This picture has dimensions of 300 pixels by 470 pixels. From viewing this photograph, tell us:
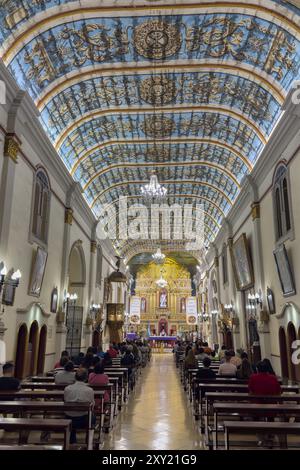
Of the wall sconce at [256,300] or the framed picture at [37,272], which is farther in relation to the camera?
the wall sconce at [256,300]

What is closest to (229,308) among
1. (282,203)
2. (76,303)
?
(76,303)

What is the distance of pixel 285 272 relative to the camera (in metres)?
9.65

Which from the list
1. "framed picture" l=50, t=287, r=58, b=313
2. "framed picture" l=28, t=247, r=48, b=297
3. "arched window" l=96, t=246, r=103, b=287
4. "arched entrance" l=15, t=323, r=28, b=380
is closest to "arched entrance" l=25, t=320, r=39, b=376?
"arched entrance" l=15, t=323, r=28, b=380

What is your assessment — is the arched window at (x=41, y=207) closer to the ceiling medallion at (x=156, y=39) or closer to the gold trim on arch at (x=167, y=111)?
the gold trim on arch at (x=167, y=111)

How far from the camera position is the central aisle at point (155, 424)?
566cm

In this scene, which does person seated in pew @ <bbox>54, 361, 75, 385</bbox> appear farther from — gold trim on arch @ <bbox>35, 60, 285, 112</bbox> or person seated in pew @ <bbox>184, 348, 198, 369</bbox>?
gold trim on arch @ <bbox>35, 60, 285, 112</bbox>

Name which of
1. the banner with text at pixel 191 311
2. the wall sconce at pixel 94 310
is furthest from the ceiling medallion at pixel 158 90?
the banner with text at pixel 191 311

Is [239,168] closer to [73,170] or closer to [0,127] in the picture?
[73,170]

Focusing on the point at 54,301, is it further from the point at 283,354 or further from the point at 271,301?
the point at 283,354

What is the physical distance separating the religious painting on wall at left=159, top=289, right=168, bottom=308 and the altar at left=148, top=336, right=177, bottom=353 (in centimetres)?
448

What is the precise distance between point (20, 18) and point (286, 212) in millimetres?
8346

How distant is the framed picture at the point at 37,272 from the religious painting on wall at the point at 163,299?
2911 cm

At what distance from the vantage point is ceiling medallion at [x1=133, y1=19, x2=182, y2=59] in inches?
371
